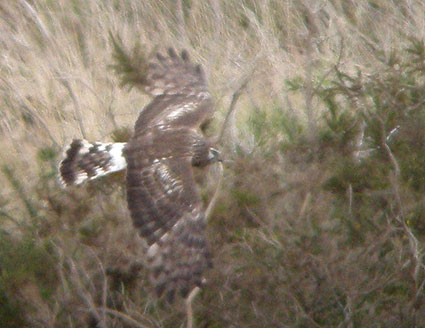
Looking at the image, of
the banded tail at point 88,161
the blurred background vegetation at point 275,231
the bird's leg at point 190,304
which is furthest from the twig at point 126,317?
the banded tail at point 88,161

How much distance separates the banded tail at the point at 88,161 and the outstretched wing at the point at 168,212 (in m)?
0.09

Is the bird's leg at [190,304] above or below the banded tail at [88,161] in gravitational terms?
below

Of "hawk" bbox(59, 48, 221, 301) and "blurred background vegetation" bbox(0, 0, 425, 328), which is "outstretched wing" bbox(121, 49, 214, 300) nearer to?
"hawk" bbox(59, 48, 221, 301)

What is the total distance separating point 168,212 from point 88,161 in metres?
0.98

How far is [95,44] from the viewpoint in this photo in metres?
8.75

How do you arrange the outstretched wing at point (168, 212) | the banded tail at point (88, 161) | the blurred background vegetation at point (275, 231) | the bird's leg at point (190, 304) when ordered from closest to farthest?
the bird's leg at point (190, 304) → the blurred background vegetation at point (275, 231) → the outstretched wing at point (168, 212) → the banded tail at point (88, 161)

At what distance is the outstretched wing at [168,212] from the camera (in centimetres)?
482

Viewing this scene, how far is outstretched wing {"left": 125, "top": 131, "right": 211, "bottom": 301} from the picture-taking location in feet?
15.8

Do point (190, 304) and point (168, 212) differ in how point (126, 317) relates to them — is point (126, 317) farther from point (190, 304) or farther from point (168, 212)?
point (168, 212)

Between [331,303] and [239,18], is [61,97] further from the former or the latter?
[331,303]

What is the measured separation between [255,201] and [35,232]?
1.11 meters

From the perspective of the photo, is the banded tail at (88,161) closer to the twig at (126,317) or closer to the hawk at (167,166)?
the hawk at (167,166)

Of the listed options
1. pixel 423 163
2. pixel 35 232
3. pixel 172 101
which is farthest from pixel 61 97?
pixel 423 163

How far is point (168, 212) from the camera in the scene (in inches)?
209
